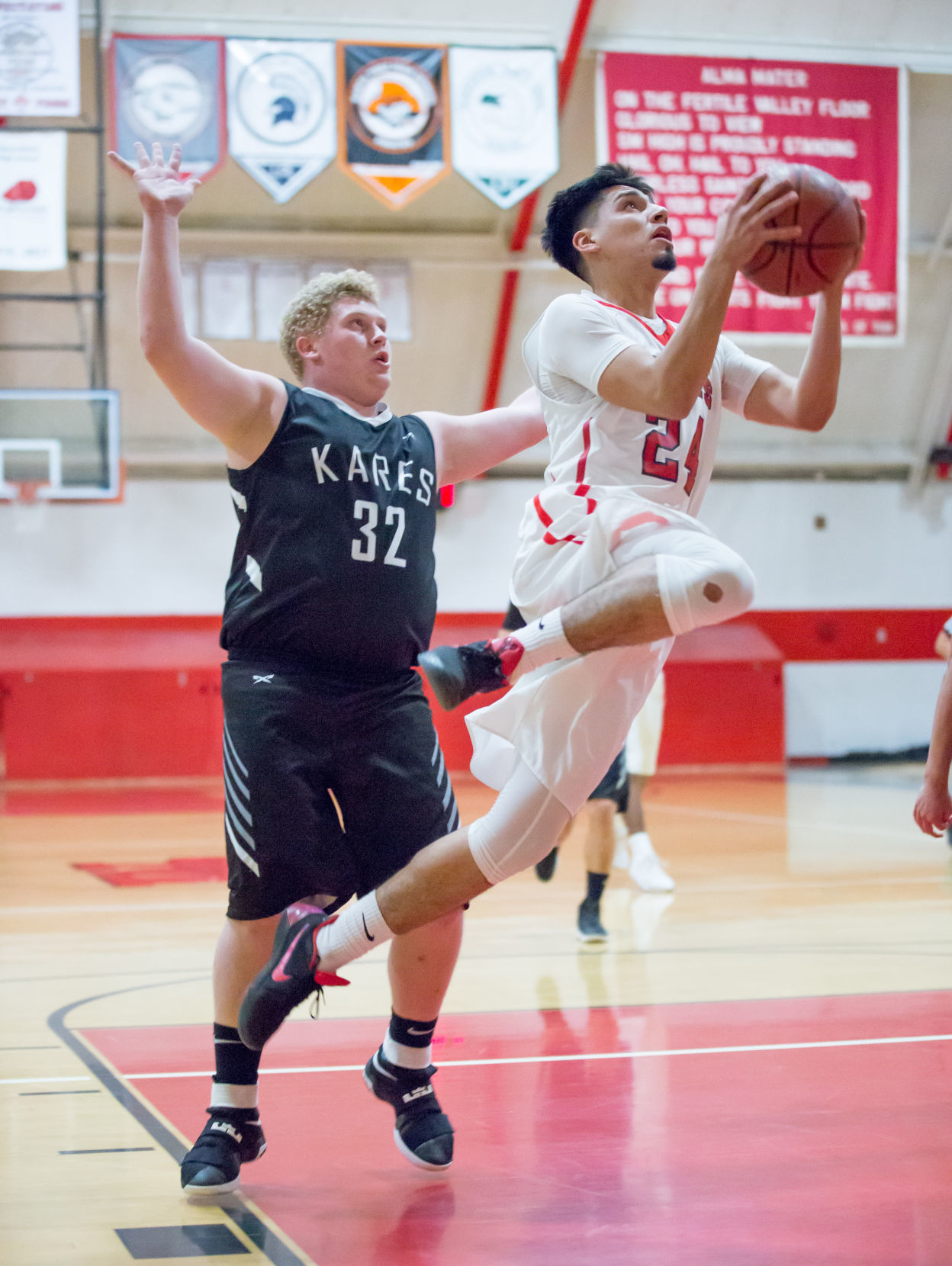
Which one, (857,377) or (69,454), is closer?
(69,454)

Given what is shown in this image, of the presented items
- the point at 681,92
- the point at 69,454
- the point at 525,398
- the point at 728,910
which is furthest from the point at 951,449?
the point at 525,398

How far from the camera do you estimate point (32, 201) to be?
11.9 m

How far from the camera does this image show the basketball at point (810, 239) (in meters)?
2.84

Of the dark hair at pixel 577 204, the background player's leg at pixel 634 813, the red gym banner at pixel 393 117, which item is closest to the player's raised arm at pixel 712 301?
the dark hair at pixel 577 204

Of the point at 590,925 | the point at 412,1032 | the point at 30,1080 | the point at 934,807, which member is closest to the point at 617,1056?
the point at 412,1032

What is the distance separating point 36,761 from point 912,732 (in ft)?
31.8

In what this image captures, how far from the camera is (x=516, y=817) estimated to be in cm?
297

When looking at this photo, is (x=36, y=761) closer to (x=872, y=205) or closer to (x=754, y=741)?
(x=754, y=741)

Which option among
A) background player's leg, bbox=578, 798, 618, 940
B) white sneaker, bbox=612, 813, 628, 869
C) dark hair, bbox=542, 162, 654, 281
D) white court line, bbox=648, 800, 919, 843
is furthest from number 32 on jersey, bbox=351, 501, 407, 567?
white court line, bbox=648, 800, 919, 843

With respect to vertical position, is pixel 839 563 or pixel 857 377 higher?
pixel 857 377

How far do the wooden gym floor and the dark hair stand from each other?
79.0 inches

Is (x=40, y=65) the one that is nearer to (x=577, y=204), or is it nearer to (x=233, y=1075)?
(x=577, y=204)

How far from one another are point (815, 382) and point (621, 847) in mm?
6502

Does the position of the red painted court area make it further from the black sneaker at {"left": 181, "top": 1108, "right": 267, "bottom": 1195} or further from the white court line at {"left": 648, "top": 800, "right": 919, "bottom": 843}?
the white court line at {"left": 648, "top": 800, "right": 919, "bottom": 843}
